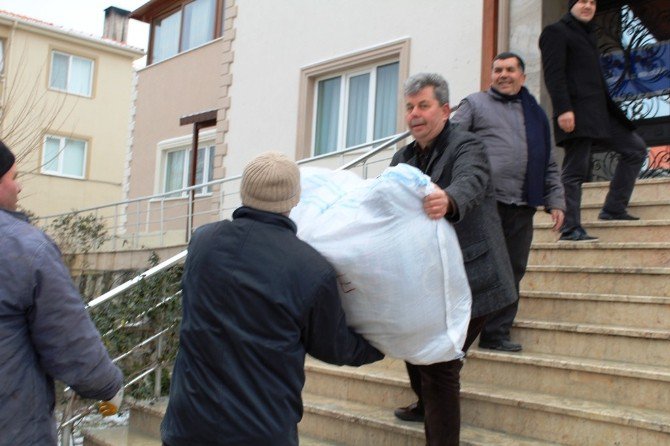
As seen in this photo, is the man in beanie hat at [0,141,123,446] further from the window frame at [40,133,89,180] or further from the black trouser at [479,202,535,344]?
the window frame at [40,133,89,180]

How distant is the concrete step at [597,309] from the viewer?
158 inches

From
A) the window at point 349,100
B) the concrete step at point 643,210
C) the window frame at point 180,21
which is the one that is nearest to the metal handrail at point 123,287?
the concrete step at point 643,210

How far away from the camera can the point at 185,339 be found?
7.52 feet

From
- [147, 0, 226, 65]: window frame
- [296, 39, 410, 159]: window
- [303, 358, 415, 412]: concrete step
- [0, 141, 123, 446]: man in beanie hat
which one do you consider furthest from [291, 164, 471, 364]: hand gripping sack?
[147, 0, 226, 65]: window frame

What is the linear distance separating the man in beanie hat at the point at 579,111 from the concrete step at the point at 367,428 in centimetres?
199

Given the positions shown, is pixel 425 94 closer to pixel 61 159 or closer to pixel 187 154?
pixel 187 154

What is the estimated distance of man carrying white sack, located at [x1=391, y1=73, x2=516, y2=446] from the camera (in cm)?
288

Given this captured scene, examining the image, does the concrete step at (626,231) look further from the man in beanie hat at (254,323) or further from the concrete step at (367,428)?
the man in beanie hat at (254,323)

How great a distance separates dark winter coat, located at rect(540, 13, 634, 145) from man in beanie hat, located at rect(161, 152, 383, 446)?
3.02 meters

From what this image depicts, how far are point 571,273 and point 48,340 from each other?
3.36m

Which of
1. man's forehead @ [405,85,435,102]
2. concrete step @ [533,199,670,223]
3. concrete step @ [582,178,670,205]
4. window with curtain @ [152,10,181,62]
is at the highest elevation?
window with curtain @ [152,10,181,62]

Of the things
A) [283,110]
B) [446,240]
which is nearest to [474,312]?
[446,240]

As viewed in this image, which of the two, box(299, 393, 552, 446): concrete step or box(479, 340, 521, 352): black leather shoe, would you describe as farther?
box(479, 340, 521, 352): black leather shoe

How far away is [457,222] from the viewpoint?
110 inches
